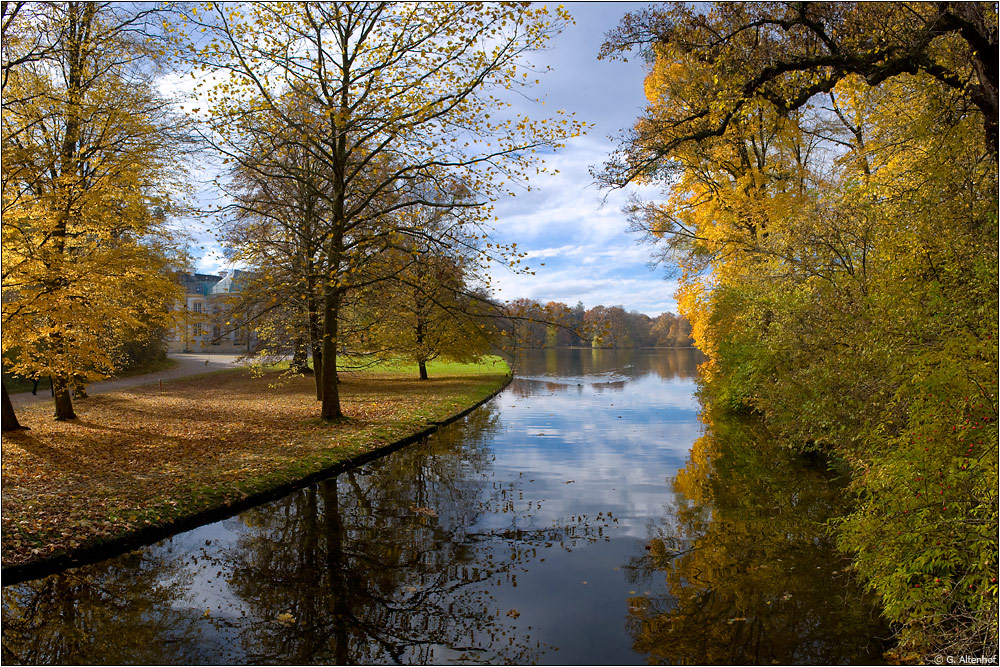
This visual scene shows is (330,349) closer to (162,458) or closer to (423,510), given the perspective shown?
(162,458)

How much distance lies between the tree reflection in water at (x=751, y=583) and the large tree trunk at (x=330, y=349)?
7992mm

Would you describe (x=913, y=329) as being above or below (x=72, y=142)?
below

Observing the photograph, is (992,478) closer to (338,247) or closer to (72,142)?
(338,247)

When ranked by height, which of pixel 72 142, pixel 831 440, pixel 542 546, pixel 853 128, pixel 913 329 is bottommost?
pixel 542 546

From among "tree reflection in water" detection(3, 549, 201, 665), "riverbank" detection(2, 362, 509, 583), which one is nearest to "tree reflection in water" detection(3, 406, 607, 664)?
"tree reflection in water" detection(3, 549, 201, 665)

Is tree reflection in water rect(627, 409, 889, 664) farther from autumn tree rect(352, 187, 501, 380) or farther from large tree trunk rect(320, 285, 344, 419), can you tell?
large tree trunk rect(320, 285, 344, 419)

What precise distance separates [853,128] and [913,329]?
47.8ft

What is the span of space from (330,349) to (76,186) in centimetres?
570

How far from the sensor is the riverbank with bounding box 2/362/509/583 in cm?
706

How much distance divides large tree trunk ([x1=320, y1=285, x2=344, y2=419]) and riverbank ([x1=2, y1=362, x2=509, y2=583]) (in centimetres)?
46

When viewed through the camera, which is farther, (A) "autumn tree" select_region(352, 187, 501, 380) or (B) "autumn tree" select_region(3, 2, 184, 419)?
(A) "autumn tree" select_region(352, 187, 501, 380)

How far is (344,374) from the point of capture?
30750 mm

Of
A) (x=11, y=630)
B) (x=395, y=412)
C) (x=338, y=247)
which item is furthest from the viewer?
(x=395, y=412)

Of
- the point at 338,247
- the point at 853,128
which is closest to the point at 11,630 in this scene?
the point at 338,247
